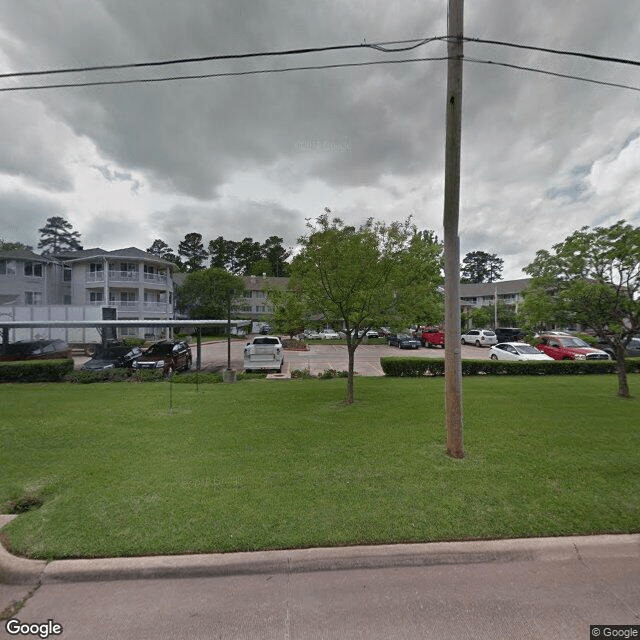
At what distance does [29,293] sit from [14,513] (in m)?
34.4

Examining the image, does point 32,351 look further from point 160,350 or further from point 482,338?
point 482,338

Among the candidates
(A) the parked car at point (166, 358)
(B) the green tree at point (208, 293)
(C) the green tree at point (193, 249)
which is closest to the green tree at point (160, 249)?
(C) the green tree at point (193, 249)

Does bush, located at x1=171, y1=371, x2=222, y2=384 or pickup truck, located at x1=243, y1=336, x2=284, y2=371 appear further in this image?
pickup truck, located at x1=243, y1=336, x2=284, y2=371

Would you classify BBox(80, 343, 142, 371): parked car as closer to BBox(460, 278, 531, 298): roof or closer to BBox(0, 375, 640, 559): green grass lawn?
BBox(0, 375, 640, 559): green grass lawn

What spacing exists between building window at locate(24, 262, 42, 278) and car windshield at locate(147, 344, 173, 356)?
2321cm

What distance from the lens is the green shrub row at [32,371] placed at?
41.0 feet

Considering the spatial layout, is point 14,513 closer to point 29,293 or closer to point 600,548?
point 600,548

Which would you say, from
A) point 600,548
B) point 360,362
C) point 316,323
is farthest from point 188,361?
point 600,548

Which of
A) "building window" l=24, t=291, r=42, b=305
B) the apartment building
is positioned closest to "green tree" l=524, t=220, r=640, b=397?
the apartment building

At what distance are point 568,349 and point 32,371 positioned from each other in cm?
2362

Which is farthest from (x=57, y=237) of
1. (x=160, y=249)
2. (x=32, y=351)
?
(x=32, y=351)

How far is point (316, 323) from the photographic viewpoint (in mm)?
8805

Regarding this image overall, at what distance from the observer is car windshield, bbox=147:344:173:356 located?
15.1 m

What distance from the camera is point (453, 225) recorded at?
4.93 meters
